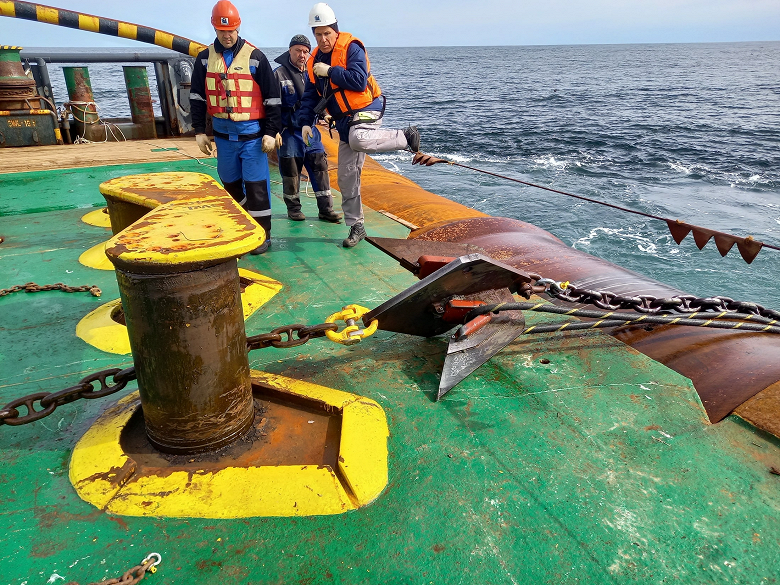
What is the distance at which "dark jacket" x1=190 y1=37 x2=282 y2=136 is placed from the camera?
14.1 feet

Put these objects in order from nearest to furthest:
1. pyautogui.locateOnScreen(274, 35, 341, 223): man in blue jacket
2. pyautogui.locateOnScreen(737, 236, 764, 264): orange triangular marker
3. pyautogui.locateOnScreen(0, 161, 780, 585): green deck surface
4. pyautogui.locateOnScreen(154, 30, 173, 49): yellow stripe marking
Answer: pyautogui.locateOnScreen(0, 161, 780, 585): green deck surface
pyautogui.locateOnScreen(737, 236, 764, 264): orange triangular marker
pyautogui.locateOnScreen(274, 35, 341, 223): man in blue jacket
pyautogui.locateOnScreen(154, 30, 173, 49): yellow stripe marking

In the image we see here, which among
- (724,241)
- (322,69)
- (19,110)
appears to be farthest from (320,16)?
(19,110)

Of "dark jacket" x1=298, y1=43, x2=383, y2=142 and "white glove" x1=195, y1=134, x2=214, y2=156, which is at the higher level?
"dark jacket" x1=298, y1=43, x2=383, y2=142

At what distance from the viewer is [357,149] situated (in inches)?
177

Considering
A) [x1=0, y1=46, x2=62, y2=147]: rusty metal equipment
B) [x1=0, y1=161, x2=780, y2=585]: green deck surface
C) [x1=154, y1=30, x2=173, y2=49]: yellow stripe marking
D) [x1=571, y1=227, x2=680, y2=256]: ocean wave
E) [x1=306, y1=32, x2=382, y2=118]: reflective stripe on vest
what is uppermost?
[x1=154, y1=30, x2=173, y2=49]: yellow stripe marking

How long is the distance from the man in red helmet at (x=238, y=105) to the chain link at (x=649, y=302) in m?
2.84

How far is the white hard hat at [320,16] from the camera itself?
14.5 feet

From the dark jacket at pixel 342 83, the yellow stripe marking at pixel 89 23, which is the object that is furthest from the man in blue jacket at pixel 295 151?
the yellow stripe marking at pixel 89 23

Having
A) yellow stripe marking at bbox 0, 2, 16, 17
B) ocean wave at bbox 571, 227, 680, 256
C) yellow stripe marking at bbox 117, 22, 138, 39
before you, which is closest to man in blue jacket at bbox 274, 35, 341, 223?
yellow stripe marking at bbox 117, 22, 138, 39

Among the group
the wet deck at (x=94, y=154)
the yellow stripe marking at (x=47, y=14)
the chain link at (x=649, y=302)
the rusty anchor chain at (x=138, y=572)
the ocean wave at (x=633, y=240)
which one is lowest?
the ocean wave at (x=633, y=240)

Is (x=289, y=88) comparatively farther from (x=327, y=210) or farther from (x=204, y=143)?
(x=327, y=210)

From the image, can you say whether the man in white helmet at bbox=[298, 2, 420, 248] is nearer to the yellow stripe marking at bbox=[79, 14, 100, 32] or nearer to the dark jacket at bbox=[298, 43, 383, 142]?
the dark jacket at bbox=[298, 43, 383, 142]

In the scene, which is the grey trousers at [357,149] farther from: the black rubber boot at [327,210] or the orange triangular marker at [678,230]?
the orange triangular marker at [678,230]

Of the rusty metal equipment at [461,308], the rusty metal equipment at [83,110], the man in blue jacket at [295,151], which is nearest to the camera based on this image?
the rusty metal equipment at [461,308]
